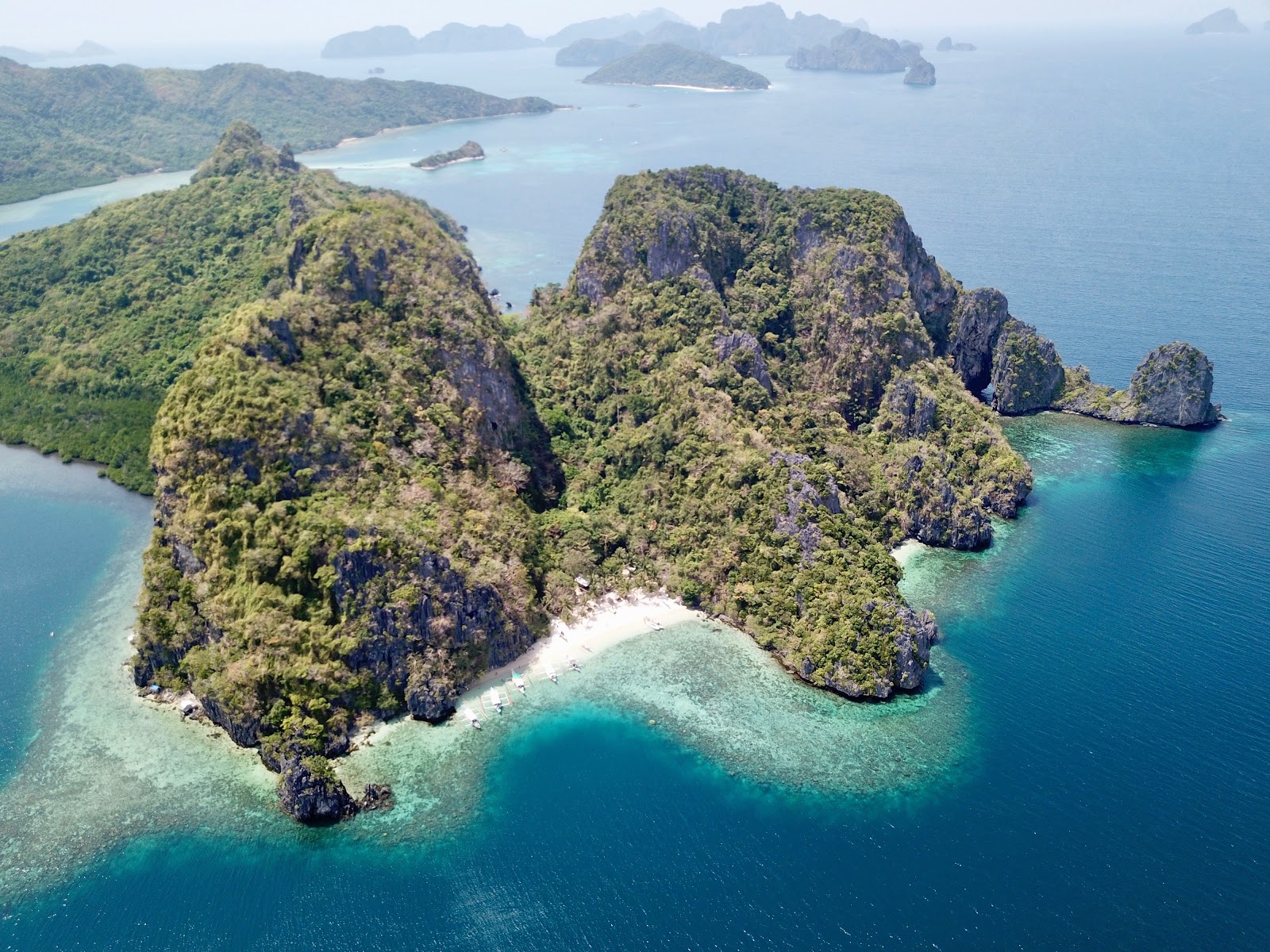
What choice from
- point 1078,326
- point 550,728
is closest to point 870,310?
point 1078,326

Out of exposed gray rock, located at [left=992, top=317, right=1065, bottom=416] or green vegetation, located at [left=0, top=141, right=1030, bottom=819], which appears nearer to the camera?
green vegetation, located at [left=0, top=141, right=1030, bottom=819]

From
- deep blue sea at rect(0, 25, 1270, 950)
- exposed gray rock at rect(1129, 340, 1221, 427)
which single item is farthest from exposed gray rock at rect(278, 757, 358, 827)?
exposed gray rock at rect(1129, 340, 1221, 427)

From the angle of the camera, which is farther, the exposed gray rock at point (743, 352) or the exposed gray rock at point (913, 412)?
the exposed gray rock at point (743, 352)

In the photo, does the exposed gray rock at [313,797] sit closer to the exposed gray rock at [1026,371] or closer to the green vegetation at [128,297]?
the green vegetation at [128,297]

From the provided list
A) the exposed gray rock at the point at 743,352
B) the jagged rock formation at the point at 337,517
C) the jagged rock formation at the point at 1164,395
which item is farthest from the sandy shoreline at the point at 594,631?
the jagged rock formation at the point at 1164,395

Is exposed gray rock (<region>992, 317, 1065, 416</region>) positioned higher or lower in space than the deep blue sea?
higher

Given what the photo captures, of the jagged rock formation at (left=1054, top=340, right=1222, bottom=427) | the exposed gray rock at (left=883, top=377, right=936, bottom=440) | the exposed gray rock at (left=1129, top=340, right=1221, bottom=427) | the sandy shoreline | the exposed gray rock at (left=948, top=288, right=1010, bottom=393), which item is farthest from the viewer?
the exposed gray rock at (left=948, top=288, right=1010, bottom=393)

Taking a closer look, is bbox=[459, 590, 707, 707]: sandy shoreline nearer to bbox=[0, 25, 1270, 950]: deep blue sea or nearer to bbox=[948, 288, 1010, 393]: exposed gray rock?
bbox=[0, 25, 1270, 950]: deep blue sea

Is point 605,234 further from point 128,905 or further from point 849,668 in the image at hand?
point 128,905
